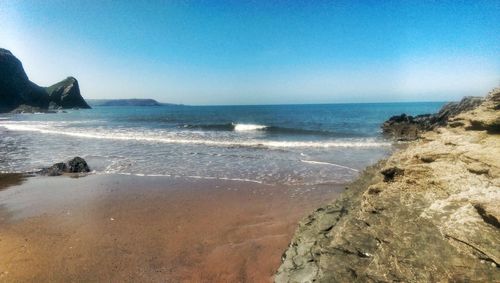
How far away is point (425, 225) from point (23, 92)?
13278cm

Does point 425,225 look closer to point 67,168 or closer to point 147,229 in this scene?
point 147,229

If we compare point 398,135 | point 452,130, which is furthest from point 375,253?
point 398,135

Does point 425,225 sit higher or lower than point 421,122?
higher

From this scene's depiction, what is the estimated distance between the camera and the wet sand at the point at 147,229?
5.70 metres

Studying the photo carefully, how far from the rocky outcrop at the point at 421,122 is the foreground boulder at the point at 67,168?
26000 mm

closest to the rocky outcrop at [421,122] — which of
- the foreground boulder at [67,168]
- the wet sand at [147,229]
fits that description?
the wet sand at [147,229]

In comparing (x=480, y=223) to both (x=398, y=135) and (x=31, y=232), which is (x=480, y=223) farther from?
(x=398, y=135)

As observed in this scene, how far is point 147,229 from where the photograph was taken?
745 cm

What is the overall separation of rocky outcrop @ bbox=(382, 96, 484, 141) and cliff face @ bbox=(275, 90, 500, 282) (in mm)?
26599

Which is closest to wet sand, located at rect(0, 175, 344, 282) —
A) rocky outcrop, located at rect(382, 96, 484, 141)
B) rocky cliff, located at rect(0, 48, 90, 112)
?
rocky outcrop, located at rect(382, 96, 484, 141)

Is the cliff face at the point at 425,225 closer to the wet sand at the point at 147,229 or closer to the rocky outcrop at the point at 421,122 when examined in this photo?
the wet sand at the point at 147,229

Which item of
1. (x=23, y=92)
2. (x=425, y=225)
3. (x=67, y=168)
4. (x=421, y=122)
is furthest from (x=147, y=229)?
(x=23, y=92)

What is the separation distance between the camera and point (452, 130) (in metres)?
5.79

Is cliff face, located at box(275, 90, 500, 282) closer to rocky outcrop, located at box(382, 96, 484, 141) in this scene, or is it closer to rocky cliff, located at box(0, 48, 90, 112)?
rocky outcrop, located at box(382, 96, 484, 141)
